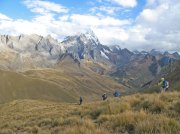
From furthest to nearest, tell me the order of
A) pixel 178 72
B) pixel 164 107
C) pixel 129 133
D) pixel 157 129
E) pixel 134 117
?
pixel 178 72, pixel 164 107, pixel 134 117, pixel 129 133, pixel 157 129

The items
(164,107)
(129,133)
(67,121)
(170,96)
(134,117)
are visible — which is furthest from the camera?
(170,96)

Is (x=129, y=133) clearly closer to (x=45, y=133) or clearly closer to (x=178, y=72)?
(x=45, y=133)

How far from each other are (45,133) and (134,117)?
4023 millimetres

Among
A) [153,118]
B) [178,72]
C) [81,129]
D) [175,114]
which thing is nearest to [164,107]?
[175,114]

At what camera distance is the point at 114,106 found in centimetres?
1789

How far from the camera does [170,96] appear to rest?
63.1 ft

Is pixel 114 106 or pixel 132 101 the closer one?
pixel 114 106

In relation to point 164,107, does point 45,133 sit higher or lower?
lower

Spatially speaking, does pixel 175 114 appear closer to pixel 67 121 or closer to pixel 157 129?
pixel 157 129

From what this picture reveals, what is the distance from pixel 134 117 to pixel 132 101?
551 centimetres

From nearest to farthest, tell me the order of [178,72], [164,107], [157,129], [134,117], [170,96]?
[157,129], [134,117], [164,107], [170,96], [178,72]

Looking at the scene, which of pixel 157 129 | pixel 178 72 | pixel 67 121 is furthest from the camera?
pixel 178 72

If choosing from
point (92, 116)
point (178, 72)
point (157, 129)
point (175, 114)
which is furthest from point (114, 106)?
point (178, 72)

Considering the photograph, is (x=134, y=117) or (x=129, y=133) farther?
(x=134, y=117)
